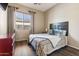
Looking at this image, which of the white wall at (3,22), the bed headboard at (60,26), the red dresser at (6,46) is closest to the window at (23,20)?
the white wall at (3,22)

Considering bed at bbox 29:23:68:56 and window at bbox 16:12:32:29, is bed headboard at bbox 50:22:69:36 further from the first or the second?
window at bbox 16:12:32:29

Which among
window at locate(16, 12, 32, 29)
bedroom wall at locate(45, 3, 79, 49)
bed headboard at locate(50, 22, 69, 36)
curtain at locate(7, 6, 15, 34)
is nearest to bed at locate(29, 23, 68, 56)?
bed headboard at locate(50, 22, 69, 36)

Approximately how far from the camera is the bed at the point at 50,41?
1.73m

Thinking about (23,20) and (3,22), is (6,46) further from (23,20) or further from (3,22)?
(23,20)

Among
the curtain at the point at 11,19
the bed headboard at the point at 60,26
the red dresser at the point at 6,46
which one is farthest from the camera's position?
the bed headboard at the point at 60,26

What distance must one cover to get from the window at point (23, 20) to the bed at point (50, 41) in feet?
0.90

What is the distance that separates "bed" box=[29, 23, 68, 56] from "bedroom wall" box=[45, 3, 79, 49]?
158mm

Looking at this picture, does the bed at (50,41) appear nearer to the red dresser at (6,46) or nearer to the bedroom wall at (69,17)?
the bedroom wall at (69,17)

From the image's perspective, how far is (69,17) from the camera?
65.6 inches

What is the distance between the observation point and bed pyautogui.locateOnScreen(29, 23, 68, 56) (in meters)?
1.73

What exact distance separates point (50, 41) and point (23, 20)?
89cm

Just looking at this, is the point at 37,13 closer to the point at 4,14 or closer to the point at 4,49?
the point at 4,14

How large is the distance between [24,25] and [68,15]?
0.99 m

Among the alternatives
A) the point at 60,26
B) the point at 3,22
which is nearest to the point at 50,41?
the point at 60,26
